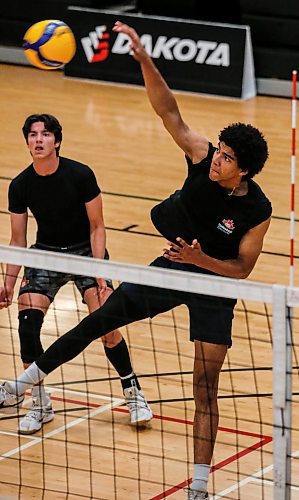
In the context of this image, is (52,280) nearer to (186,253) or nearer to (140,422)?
(140,422)

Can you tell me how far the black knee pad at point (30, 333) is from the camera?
8484 millimetres

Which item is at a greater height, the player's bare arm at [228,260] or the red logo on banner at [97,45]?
the red logo on banner at [97,45]

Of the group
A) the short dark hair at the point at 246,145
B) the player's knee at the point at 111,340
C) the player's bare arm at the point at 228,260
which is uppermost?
the short dark hair at the point at 246,145

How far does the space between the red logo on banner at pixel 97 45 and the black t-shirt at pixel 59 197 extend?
39.0 feet

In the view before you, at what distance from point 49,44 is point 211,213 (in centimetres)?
307

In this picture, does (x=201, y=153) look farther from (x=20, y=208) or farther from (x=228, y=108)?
(x=228, y=108)

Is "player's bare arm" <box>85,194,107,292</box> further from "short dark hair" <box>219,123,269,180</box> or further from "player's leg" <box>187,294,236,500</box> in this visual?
"short dark hair" <box>219,123,269,180</box>

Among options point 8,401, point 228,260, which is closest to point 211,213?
point 228,260

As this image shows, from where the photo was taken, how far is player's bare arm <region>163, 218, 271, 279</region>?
7.15 meters

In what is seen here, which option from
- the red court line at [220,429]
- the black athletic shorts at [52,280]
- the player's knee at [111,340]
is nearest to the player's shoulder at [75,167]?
the black athletic shorts at [52,280]

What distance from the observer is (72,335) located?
797cm

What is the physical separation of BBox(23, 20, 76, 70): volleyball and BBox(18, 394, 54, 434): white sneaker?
292 cm

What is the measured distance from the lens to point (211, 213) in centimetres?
749

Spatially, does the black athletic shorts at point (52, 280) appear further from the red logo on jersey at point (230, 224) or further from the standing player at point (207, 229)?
the red logo on jersey at point (230, 224)
